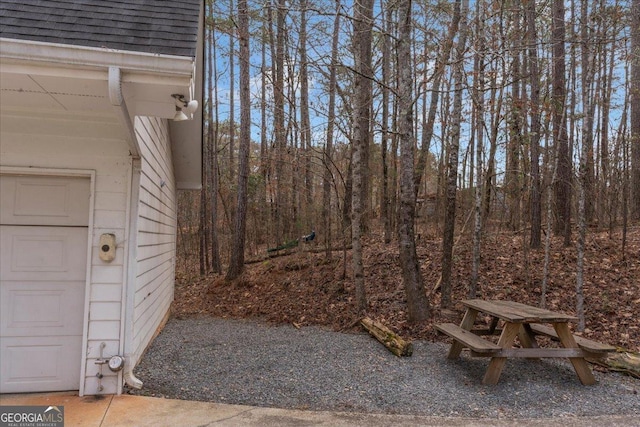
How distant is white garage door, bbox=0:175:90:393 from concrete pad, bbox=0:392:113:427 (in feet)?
0.29

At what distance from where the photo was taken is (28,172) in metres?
3.69

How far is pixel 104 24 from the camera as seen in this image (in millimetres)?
3025

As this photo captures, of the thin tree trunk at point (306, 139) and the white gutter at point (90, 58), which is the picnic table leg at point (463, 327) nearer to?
the white gutter at point (90, 58)

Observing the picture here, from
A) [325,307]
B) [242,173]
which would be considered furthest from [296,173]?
[325,307]

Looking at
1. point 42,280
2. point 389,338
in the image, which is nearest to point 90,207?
point 42,280

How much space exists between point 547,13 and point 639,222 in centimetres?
594

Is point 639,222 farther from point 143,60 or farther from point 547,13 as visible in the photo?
point 143,60

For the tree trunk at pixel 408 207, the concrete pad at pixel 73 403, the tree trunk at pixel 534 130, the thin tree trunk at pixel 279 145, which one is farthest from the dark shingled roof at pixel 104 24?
the thin tree trunk at pixel 279 145

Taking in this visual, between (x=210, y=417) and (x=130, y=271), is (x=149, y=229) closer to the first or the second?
(x=130, y=271)

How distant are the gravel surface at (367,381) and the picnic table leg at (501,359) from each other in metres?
0.09

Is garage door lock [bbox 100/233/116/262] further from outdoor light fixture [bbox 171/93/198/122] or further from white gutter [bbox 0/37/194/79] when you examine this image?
white gutter [bbox 0/37/194/79]

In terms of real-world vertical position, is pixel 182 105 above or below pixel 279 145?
below

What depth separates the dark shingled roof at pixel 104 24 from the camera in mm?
→ 2807

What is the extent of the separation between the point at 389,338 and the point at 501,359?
160 centimetres
